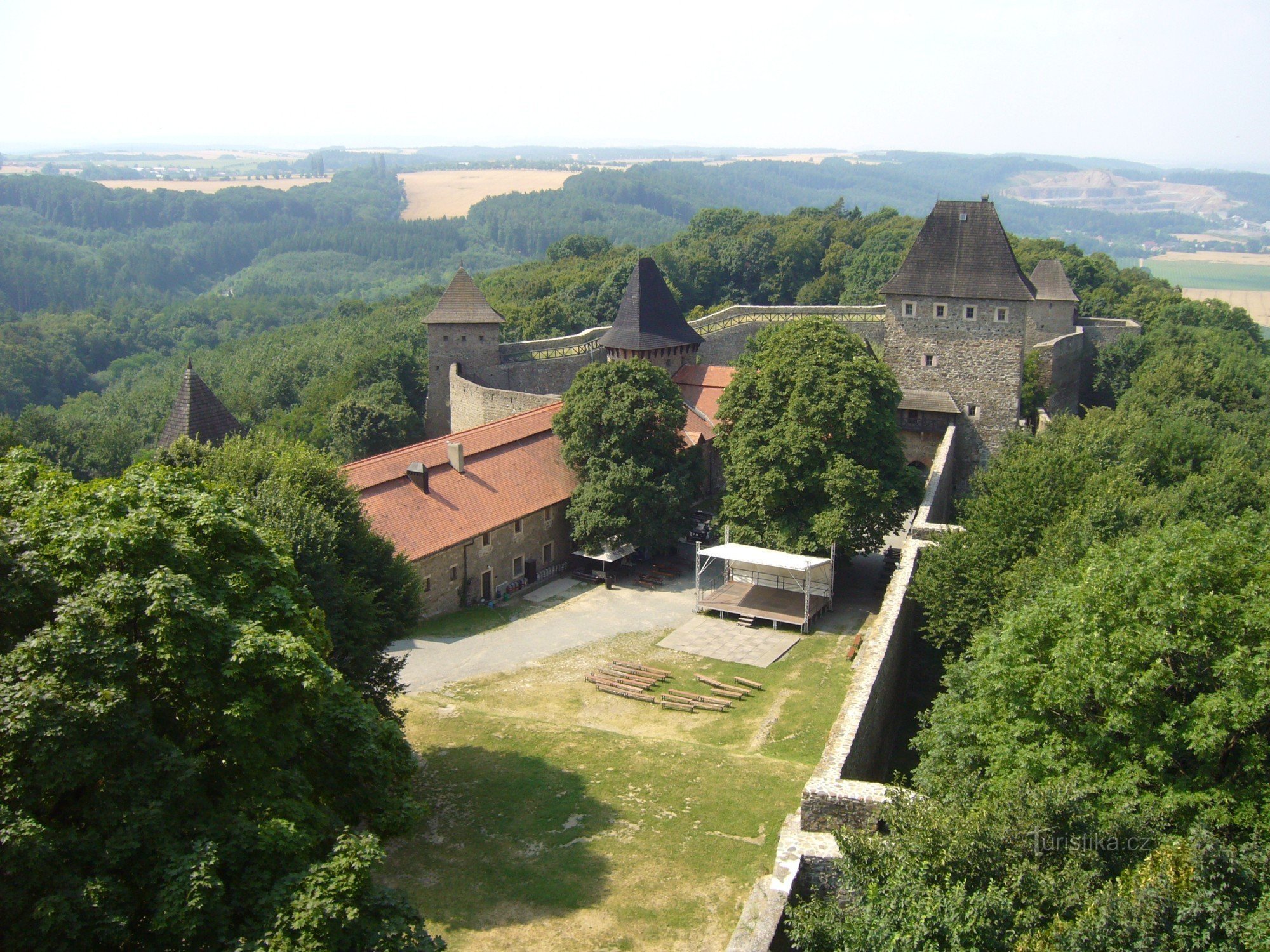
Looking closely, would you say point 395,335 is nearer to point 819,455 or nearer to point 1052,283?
point 1052,283

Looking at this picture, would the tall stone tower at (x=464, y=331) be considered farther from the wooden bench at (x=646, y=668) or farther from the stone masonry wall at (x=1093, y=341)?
the stone masonry wall at (x=1093, y=341)

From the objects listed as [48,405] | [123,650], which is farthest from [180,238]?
[123,650]

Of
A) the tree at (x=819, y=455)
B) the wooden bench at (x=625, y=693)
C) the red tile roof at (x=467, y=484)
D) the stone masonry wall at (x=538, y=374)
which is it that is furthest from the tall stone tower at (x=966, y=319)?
the wooden bench at (x=625, y=693)

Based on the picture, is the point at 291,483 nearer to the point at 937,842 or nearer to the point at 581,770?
the point at 581,770

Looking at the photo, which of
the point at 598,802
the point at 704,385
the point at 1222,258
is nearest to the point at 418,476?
the point at 704,385

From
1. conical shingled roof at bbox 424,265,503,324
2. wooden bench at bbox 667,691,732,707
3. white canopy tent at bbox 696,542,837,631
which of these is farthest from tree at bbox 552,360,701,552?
conical shingled roof at bbox 424,265,503,324
